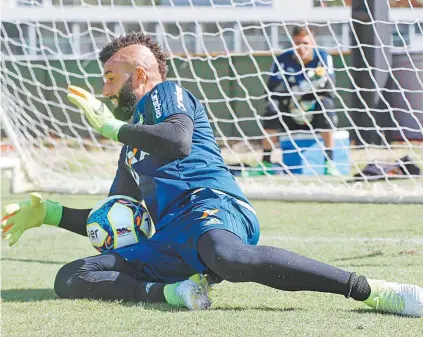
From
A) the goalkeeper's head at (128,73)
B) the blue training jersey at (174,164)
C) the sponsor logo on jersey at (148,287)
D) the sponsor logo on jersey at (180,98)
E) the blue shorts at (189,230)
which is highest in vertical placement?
the goalkeeper's head at (128,73)

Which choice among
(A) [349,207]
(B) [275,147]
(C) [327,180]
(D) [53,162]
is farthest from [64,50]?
(A) [349,207]

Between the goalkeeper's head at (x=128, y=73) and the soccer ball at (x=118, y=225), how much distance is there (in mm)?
475

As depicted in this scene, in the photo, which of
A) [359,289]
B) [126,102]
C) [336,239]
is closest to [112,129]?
[126,102]

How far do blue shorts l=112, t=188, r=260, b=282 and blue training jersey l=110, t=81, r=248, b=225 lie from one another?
57mm

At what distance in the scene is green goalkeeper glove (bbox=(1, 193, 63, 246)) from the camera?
4738mm

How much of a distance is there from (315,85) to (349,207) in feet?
7.93

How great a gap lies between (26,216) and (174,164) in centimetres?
101

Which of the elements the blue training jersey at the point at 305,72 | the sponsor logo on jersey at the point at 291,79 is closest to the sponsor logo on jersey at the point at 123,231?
the blue training jersey at the point at 305,72

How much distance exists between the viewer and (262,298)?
4.18 meters

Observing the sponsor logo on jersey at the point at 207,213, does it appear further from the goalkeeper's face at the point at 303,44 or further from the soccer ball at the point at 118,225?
the goalkeeper's face at the point at 303,44

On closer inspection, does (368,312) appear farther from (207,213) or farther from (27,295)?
(27,295)

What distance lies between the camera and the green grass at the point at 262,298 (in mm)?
3510

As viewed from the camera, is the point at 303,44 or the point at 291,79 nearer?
the point at 303,44

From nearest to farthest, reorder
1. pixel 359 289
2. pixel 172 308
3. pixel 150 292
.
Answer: pixel 359 289 → pixel 172 308 → pixel 150 292
